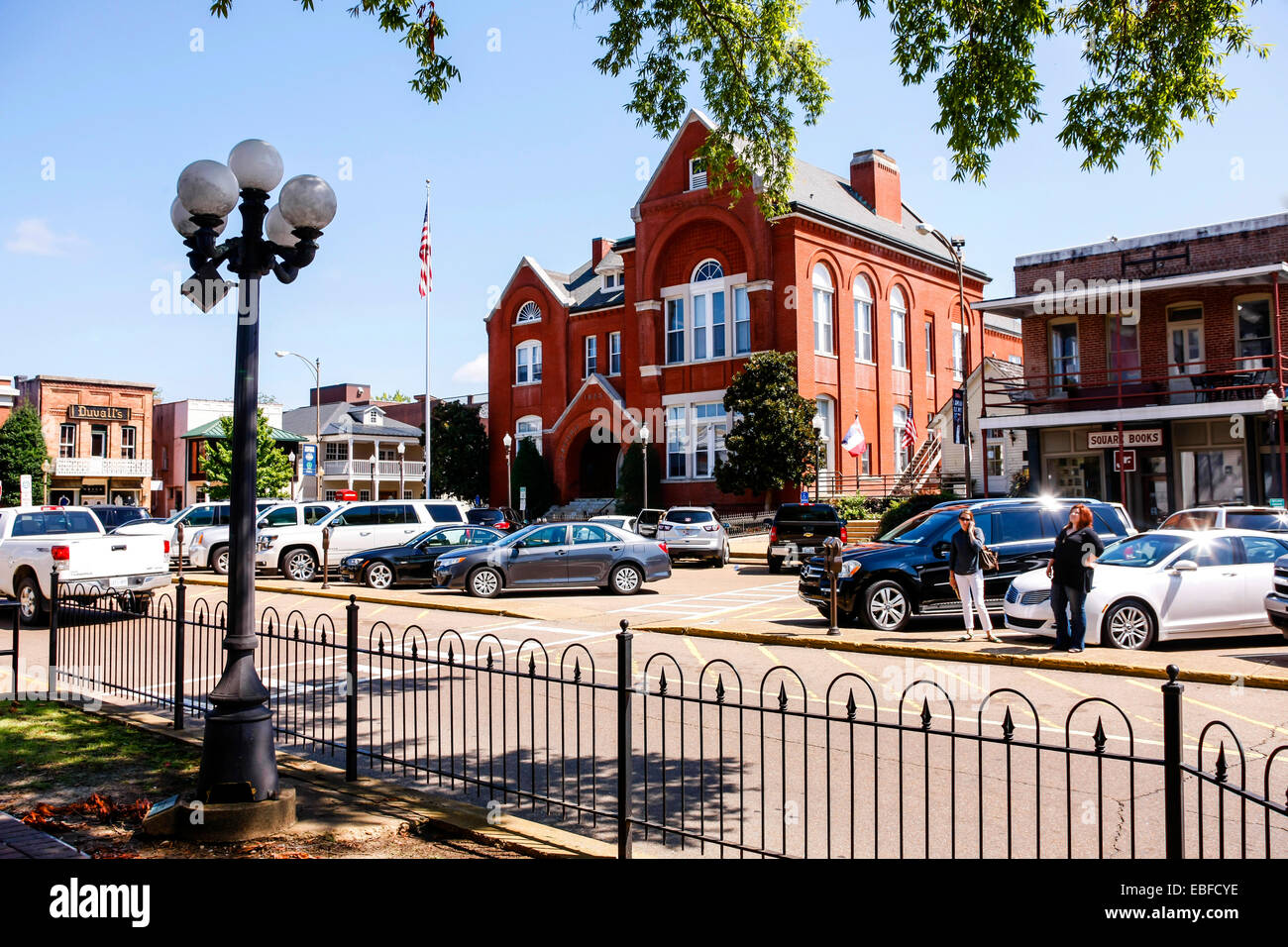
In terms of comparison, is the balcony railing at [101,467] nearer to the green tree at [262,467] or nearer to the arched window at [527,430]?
the green tree at [262,467]

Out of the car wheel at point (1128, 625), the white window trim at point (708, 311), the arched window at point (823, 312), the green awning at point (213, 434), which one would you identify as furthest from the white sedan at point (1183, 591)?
the green awning at point (213, 434)

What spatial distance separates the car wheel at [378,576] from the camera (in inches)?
874

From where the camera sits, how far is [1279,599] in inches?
458

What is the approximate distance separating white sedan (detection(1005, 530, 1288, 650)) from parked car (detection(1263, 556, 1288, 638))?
64cm

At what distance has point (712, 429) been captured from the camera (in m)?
41.9

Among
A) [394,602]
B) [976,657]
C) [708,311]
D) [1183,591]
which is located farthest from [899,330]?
[976,657]

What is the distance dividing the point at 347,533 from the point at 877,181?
33.1m

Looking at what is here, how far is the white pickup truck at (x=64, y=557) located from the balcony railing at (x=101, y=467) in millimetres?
55140

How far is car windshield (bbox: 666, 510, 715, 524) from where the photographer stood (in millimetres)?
30484

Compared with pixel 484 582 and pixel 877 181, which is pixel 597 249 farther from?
pixel 484 582

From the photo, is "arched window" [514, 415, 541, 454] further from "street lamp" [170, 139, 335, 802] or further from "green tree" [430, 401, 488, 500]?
"street lamp" [170, 139, 335, 802]

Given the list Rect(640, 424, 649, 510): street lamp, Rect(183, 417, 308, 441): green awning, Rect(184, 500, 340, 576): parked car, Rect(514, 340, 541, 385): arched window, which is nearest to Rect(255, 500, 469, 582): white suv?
Rect(184, 500, 340, 576): parked car
